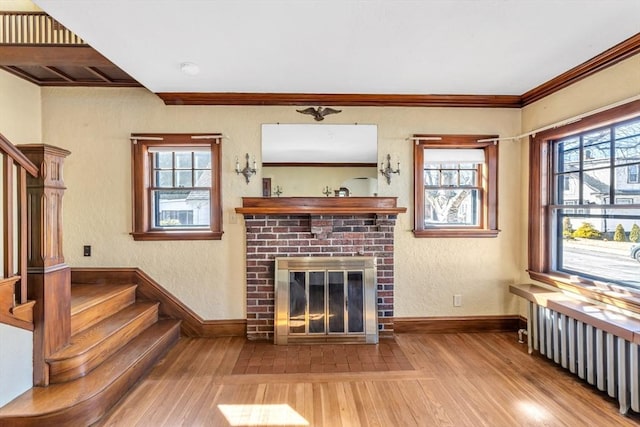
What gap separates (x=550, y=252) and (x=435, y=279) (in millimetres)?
1097

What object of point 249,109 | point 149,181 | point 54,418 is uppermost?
point 249,109

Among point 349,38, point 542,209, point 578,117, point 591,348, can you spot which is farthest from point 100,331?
point 578,117

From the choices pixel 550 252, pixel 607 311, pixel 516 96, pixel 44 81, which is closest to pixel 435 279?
pixel 550 252

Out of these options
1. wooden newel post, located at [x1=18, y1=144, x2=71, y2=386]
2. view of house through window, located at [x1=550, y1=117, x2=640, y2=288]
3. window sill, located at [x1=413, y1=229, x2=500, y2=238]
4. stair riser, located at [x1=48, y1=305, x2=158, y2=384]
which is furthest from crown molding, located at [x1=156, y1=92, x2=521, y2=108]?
stair riser, located at [x1=48, y1=305, x2=158, y2=384]

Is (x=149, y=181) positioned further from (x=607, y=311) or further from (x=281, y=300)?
(x=607, y=311)

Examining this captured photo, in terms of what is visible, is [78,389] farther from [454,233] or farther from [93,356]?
[454,233]

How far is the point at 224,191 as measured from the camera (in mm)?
3348

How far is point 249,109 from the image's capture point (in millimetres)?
3354

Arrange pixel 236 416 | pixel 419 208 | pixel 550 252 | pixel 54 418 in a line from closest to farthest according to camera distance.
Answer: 1. pixel 54 418
2. pixel 236 416
3. pixel 550 252
4. pixel 419 208

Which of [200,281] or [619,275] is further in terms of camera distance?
[200,281]

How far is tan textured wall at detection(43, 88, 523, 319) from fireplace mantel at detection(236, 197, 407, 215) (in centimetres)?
13

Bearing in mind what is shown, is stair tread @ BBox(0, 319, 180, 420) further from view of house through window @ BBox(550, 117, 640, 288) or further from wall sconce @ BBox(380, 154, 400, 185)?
view of house through window @ BBox(550, 117, 640, 288)

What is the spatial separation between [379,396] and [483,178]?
7.92ft

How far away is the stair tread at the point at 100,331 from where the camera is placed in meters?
2.16
